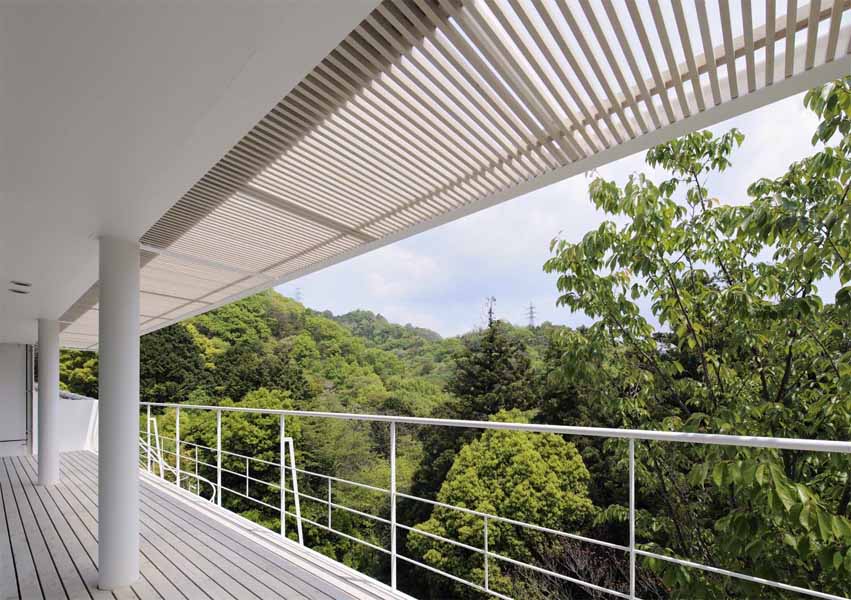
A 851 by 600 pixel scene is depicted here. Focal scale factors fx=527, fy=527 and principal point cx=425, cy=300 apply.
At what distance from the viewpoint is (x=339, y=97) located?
158 centimetres

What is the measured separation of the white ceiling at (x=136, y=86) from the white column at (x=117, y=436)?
50 centimetres

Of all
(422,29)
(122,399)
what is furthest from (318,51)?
(122,399)

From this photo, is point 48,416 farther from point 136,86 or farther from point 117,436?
point 136,86

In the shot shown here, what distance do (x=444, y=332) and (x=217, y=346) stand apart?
38.4 feet

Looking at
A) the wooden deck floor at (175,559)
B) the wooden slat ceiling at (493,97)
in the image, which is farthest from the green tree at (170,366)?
the wooden slat ceiling at (493,97)

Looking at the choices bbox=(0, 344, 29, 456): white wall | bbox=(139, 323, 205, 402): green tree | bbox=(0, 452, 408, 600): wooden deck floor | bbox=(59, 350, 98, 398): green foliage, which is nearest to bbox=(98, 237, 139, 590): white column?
bbox=(0, 452, 408, 600): wooden deck floor

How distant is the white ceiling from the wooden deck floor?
5.20 feet

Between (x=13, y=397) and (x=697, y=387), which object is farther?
(x=13, y=397)

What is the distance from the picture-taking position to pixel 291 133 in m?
1.81

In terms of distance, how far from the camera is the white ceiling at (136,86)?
99 cm

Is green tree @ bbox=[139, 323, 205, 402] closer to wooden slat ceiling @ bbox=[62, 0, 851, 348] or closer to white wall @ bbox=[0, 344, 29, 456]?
white wall @ bbox=[0, 344, 29, 456]

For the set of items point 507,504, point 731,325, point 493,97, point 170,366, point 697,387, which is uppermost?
point 493,97

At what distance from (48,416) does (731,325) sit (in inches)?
221

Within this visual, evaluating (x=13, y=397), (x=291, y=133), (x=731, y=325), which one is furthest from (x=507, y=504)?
(x=291, y=133)
